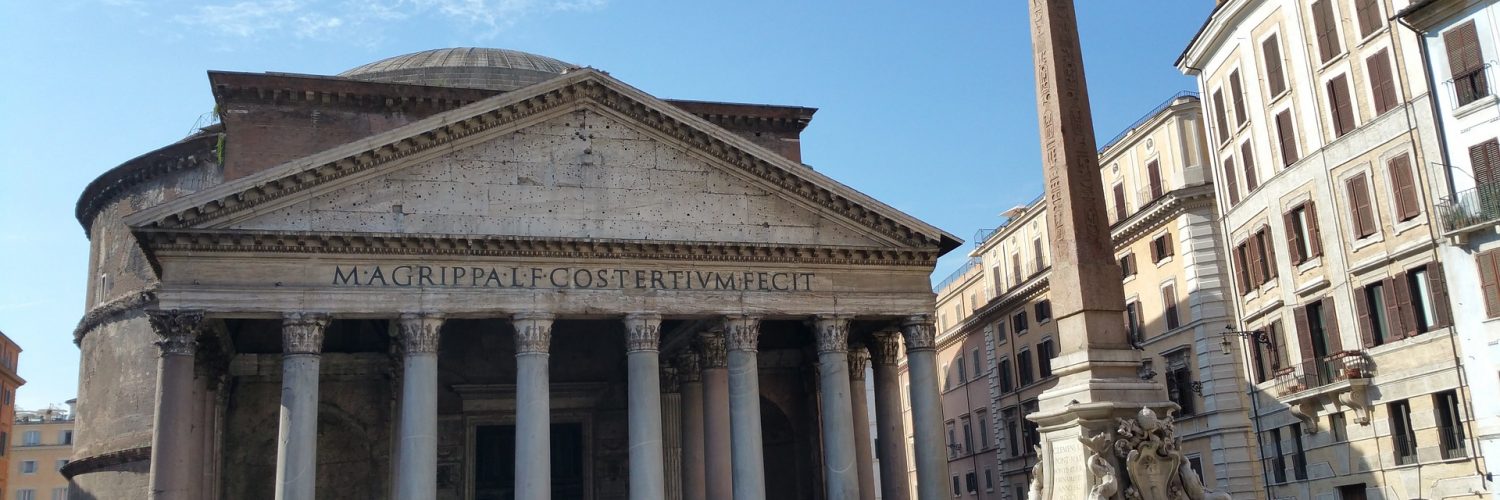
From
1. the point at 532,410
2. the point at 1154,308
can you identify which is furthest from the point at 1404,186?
the point at 532,410

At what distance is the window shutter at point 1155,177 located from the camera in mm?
28250

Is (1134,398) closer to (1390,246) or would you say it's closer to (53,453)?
(1390,246)

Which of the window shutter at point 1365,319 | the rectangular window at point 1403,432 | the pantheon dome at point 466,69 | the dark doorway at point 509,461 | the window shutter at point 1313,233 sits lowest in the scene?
the rectangular window at point 1403,432

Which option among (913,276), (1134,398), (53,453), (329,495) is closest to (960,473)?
(913,276)

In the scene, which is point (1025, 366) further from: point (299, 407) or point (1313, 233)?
point (299, 407)

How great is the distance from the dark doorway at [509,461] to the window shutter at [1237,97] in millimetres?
14921

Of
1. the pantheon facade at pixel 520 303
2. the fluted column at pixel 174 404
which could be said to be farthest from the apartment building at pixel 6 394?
the fluted column at pixel 174 404

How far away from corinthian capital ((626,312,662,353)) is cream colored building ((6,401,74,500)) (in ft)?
180

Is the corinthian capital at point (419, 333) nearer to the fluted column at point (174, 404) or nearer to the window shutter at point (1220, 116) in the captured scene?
the fluted column at point (174, 404)

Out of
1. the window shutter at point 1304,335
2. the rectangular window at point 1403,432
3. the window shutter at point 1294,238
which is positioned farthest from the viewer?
the window shutter at point 1294,238

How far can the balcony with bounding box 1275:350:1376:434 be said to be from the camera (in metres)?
19.8

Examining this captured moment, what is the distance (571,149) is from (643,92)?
164cm

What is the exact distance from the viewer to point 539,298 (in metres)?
21.1

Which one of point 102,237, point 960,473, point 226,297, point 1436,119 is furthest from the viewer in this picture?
point 960,473
